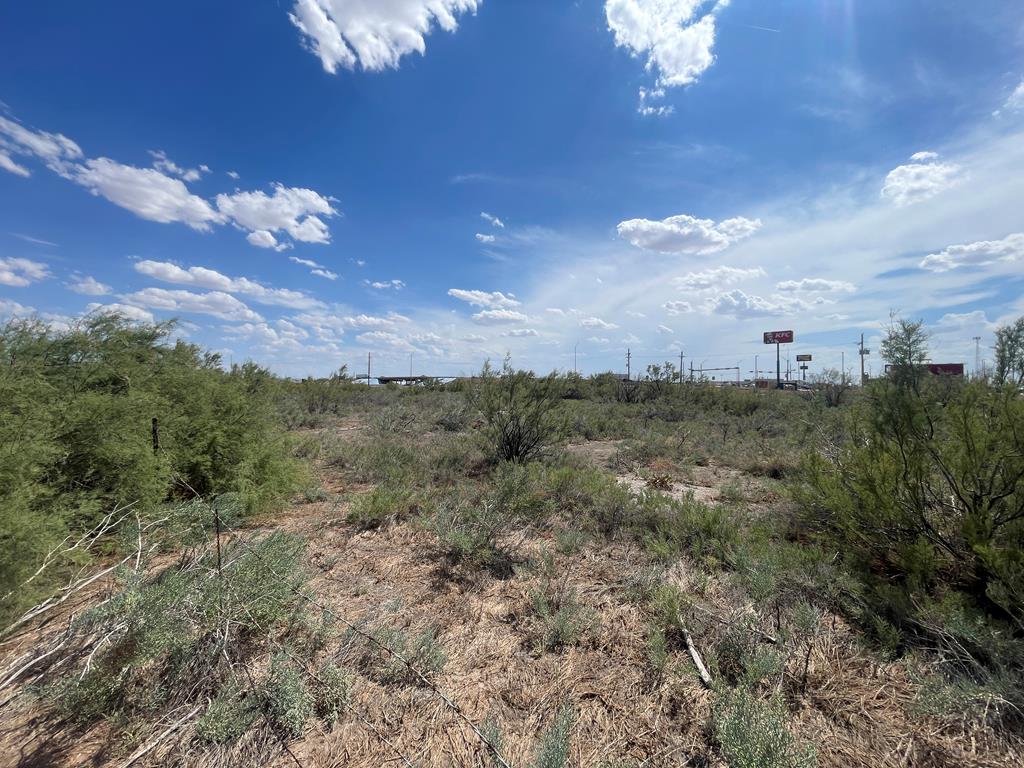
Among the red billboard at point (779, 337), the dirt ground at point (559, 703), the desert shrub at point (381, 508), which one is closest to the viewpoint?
the dirt ground at point (559, 703)

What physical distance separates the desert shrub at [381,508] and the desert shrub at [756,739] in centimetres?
383

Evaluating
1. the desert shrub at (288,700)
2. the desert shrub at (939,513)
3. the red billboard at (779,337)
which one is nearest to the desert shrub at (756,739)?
the desert shrub at (939,513)

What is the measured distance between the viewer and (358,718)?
2.30 meters

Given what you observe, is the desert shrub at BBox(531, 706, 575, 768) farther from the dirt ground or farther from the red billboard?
the red billboard

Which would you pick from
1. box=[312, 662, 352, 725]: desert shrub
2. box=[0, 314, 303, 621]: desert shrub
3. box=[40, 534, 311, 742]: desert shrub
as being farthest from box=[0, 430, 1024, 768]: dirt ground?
box=[0, 314, 303, 621]: desert shrub

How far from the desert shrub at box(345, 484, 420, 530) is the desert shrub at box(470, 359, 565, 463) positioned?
8.78 feet

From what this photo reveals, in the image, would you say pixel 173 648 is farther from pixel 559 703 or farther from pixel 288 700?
pixel 559 703

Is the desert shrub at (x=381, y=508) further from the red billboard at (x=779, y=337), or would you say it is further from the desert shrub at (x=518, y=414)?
the red billboard at (x=779, y=337)

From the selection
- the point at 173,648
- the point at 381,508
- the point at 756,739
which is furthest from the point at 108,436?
the point at 756,739

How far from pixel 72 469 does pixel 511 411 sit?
19.7 ft

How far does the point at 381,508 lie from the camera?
504cm

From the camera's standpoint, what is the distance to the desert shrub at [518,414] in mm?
8273

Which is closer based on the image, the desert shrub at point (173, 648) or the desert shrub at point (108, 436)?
the desert shrub at point (173, 648)

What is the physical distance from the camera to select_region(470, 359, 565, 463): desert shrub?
827 cm
